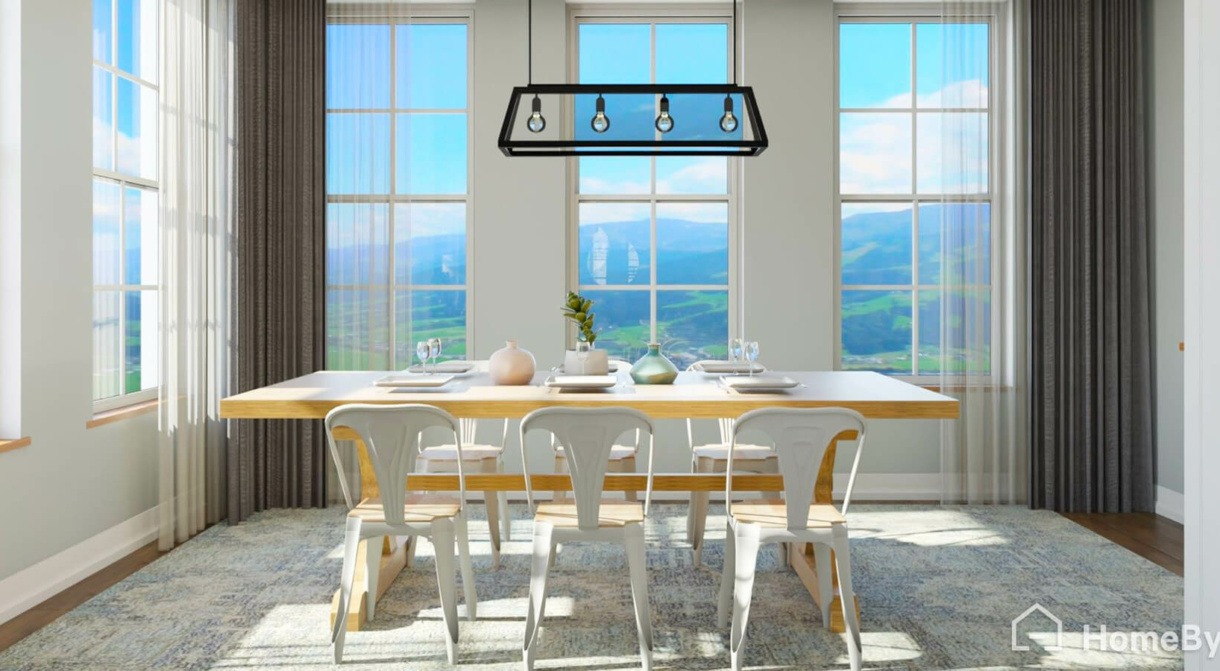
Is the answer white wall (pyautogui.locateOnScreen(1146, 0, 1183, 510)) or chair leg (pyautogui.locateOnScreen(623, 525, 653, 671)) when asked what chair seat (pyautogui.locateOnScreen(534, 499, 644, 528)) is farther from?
white wall (pyautogui.locateOnScreen(1146, 0, 1183, 510))

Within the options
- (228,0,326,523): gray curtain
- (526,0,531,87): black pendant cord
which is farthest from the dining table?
(228,0,326,523): gray curtain

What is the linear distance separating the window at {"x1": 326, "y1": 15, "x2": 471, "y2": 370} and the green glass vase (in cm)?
215

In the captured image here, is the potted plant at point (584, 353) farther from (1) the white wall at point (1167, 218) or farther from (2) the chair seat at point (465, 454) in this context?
(1) the white wall at point (1167, 218)

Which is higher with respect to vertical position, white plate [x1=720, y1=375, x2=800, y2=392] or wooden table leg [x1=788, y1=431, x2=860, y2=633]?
white plate [x1=720, y1=375, x2=800, y2=392]

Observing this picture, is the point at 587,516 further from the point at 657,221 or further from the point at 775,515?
the point at 657,221

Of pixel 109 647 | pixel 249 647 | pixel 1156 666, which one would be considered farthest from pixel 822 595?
pixel 109 647

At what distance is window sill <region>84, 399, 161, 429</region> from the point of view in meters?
4.13

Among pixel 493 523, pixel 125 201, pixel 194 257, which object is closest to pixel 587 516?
pixel 493 523

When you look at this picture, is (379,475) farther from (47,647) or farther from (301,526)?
(301,526)

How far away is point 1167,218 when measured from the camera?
17.2ft

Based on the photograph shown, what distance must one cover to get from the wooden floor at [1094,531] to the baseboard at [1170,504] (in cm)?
6

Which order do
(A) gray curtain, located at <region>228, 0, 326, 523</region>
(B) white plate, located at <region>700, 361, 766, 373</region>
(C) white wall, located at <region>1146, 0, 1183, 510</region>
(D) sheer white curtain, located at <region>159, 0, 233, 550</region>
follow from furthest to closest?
(A) gray curtain, located at <region>228, 0, 326, 523</region>
(C) white wall, located at <region>1146, 0, 1183, 510</region>
(D) sheer white curtain, located at <region>159, 0, 233, 550</region>
(B) white plate, located at <region>700, 361, 766, 373</region>

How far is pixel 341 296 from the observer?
5.54 metres
